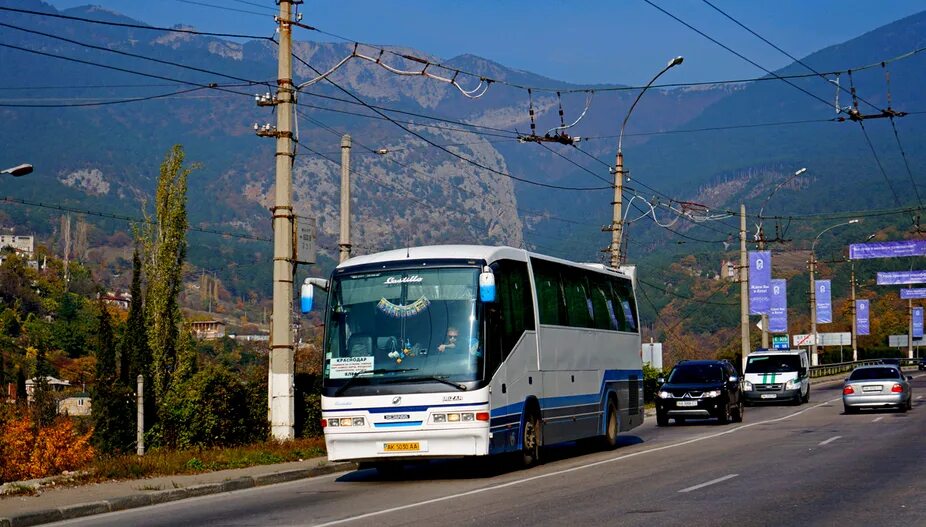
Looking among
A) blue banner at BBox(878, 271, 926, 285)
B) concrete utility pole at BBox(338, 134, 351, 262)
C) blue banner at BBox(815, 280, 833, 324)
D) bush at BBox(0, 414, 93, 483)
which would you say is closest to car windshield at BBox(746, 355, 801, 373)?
concrete utility pole at BBox(338, 134, 351, 262)

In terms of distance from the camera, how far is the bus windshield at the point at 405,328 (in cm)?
1817

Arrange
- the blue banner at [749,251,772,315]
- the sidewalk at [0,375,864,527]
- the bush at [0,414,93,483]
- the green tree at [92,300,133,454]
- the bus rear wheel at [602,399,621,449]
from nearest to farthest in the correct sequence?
the sidewalk at [0,375,864,527], the bush at [0,414,93,483], the green tree at [92,300,133,454], the bus rear wheel at [602,399,621,449], the blue banner at [749,251,772,315]

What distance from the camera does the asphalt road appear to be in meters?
13.1

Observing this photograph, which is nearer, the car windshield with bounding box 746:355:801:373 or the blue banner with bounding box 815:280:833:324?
the car windshield with bounding box 746:355:801:373

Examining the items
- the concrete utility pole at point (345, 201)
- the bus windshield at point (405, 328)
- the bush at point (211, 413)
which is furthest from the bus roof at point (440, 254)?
the concrete utility pole at point (345, 201)

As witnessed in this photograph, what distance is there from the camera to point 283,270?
23.6m

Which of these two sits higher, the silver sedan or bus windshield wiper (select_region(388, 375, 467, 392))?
bus windshield wiper (select_region(388, 375, 467, 392))

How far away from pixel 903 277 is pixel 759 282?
30539 millimetres

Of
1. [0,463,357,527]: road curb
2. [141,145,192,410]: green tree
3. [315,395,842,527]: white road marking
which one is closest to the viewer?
[315,395,842,527]: white road marking

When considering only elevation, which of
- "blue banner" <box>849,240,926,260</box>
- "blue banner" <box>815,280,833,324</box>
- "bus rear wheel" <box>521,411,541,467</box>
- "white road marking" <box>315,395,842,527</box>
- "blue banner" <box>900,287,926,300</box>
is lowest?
"white road marking" <box>315,395,842,527</box>

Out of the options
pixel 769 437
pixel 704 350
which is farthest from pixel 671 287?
pixel 769 437

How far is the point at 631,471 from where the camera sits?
62.1 ft

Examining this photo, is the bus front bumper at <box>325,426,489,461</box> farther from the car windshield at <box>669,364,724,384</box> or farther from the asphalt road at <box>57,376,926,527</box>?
the car windshield at <box>669,364,724,384</box>

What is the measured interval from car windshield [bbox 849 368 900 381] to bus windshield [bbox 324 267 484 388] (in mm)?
22218
